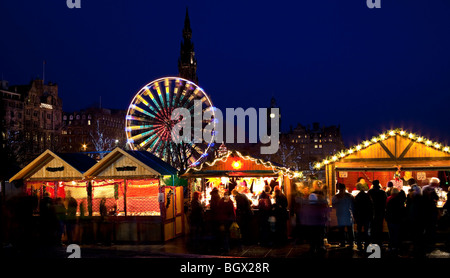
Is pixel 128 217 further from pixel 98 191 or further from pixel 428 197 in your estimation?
pixel 428 197

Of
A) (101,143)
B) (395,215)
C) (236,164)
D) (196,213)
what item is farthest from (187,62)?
(395,215)

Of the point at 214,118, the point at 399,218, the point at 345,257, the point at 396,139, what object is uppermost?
the point at 214,118

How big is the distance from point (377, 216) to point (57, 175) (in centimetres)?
1101

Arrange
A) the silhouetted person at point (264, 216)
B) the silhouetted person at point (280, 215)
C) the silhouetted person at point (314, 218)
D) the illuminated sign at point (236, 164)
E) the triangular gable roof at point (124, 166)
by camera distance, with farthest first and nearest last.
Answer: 1. the illuminated sign at point (236, 164)
2. the triangular gable roof at point (124, 166)
3. the silhouetted person at point (264, 216)
4. the silhouetted person at point (280, 215)
5. the silhouetted person at point (314, 218)

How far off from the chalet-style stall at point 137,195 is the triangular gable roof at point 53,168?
2.41 feet

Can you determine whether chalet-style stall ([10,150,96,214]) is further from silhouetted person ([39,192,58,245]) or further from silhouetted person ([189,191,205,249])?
silhouetted person ([189,191,205,249])

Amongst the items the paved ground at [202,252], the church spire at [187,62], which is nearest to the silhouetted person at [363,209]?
the paved ground at [202,252]

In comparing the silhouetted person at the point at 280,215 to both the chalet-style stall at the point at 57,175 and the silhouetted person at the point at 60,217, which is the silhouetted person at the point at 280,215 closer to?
the chalet-style stall at the point at 57,175

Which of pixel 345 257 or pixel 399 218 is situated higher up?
pixel 399 218

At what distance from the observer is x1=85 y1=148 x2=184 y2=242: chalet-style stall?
16078 millimetres

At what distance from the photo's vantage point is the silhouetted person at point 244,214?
1535 cm

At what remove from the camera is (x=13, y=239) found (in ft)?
46.3
